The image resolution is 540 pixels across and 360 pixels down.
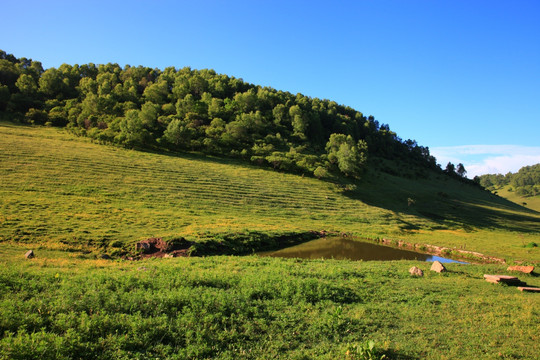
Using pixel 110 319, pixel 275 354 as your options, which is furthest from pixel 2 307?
pixel 275 354

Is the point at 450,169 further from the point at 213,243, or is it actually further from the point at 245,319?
the point at 245,319

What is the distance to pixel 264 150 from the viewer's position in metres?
82.7

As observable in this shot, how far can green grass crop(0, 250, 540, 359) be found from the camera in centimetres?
823

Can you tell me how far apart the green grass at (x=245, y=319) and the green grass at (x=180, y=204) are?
15.1 m

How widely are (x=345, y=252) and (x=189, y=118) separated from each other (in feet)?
269

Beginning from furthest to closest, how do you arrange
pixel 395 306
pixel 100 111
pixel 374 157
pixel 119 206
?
pixel 374 157 → pixel 100 111 → pixel 119 206 → pixel 395 306

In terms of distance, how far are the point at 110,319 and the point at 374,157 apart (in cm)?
13267

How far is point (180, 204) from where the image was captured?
4322cm

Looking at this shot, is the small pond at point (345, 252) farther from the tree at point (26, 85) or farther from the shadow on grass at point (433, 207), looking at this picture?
the tree at point (26, 85)

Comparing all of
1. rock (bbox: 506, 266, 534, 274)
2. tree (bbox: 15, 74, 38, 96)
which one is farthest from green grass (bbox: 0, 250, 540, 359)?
tree (bbox: 15, 74, 38, 96)

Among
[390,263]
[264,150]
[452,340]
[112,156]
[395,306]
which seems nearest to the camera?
[452,340]

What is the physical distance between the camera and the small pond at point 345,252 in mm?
30234

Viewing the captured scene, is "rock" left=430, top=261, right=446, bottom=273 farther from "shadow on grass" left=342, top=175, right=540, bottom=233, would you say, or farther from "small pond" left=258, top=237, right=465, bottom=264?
"shadow on grass" left=342, top=175, right=540, bottom=233

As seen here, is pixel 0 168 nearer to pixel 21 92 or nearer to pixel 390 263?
pixel 390 263
